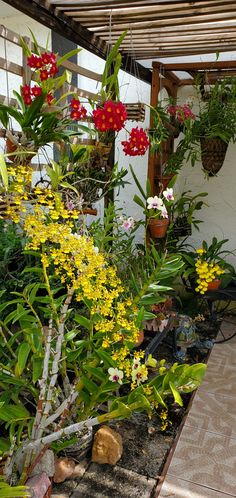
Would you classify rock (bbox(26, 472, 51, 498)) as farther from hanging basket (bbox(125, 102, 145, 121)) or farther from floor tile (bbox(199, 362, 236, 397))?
hanging basket (bbox(125, 102, 145, 121))

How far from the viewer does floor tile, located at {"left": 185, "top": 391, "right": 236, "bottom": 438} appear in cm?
213

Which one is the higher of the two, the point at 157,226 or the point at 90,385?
the point at 157,226

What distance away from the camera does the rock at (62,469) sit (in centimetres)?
169

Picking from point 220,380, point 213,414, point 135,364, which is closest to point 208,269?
point 220,380

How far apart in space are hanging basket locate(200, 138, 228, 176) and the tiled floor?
1473 millimetres

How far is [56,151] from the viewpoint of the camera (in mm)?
2271

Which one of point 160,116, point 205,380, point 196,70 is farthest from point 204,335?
point 196,70

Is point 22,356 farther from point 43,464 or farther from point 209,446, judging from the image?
point 209,446

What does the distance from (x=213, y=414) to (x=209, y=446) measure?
265mm

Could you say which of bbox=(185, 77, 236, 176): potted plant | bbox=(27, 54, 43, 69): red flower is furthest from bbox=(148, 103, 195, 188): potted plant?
bbox=(27, 54, 43, 69): red flower

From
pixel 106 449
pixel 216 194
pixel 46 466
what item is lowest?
pixel 106 449

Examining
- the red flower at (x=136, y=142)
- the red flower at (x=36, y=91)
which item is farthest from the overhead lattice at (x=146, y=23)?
the red flower at (x=136, y=142)

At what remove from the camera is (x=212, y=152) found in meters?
2.85

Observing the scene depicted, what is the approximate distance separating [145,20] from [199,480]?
2248mm
